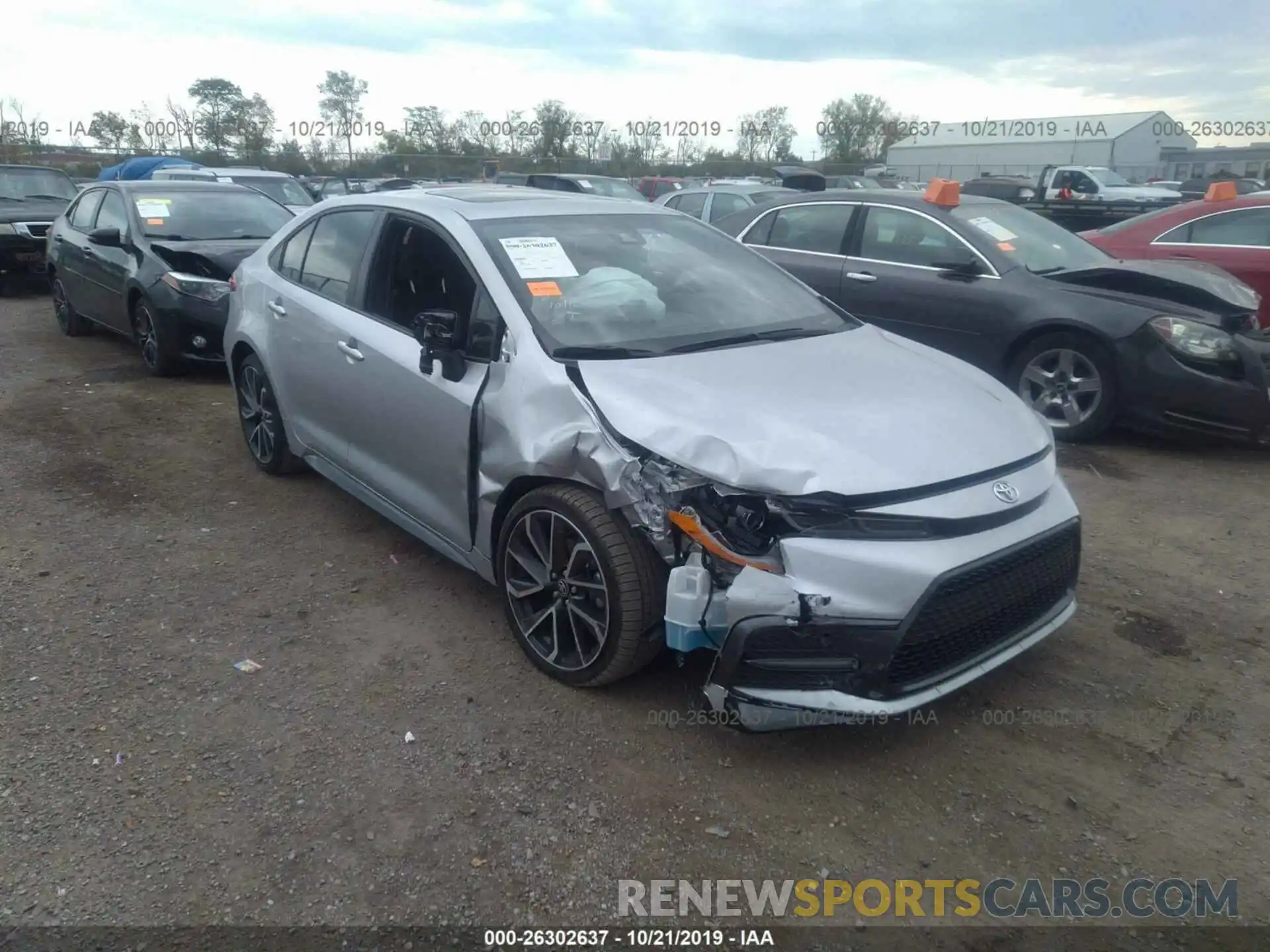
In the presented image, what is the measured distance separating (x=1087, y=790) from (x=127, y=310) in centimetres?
790

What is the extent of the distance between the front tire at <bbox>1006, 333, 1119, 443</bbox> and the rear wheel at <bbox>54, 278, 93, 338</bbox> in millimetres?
8578

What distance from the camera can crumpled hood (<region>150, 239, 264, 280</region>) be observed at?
25.0ft

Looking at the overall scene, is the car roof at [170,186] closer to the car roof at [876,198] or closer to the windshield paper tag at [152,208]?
the windshield paper tag at [152,208]

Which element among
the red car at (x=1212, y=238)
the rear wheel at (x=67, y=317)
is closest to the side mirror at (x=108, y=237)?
the rear wheel at (x=67, y=317)

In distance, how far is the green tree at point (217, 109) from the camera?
3178 cm

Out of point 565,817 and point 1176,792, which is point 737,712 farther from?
point 1176,792

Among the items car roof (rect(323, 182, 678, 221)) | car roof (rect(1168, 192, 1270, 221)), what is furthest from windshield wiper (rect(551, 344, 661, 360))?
car roof (rect(1168, 192, 1270, 221))

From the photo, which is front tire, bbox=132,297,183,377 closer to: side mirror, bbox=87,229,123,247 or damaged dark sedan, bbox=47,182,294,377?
damaged dark sedan, bbox=47,182,294,377

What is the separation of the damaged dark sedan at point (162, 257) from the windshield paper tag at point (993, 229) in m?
5.53

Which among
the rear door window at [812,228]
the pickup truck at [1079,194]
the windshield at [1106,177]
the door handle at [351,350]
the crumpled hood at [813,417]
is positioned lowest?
the door handle at [351,350]

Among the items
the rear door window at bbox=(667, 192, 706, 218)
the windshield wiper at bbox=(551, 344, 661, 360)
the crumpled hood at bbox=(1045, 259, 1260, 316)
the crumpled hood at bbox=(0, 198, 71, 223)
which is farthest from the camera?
the rear door window at bbox=(667, 192, 706, 218)

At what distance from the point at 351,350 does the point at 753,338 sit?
1.77 metres

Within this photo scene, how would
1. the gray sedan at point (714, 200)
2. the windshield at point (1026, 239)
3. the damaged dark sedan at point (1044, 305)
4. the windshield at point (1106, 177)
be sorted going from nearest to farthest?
the damaged dark sedan at point (1044, 305) → the windshield at point (1026, 239) → the gray sedan at point (714, 200) → the windshield at point (1106, 177)

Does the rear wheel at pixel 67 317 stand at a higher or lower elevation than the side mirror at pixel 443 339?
lower
